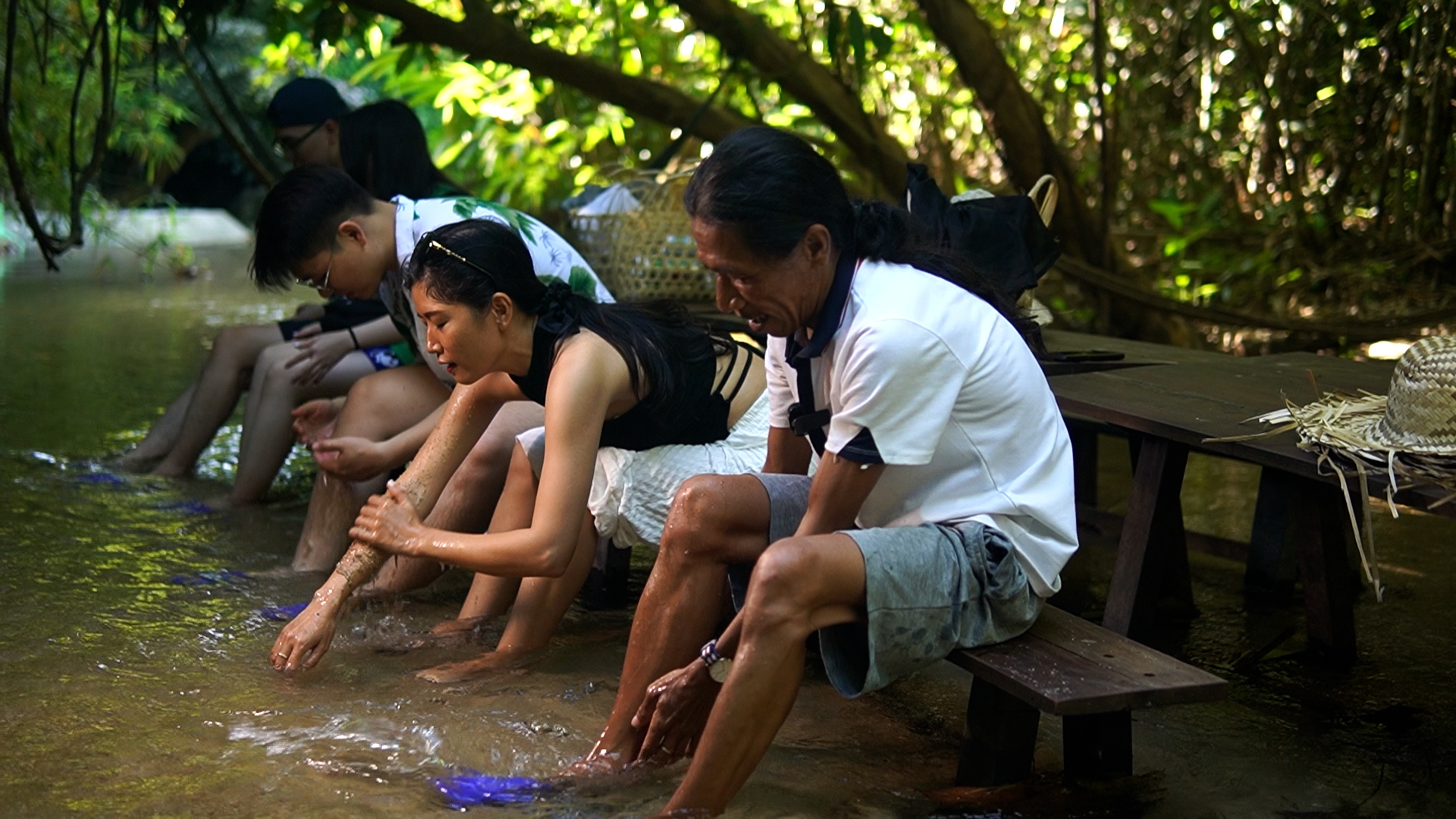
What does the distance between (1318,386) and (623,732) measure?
167cm

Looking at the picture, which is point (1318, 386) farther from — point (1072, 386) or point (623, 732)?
point (623, 732)

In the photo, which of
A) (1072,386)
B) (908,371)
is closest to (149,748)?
(908,371)

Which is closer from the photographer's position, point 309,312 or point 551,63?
point 309,312

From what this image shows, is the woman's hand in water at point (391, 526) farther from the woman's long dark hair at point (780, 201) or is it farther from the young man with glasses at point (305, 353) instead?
the young man with glasses at point (305, 353)

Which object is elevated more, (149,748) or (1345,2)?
(1345,2)

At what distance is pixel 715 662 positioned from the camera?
2.27m

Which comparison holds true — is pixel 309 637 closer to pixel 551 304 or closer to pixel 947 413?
pixel 551 304

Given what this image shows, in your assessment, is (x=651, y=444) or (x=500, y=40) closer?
(x=651, y=444)

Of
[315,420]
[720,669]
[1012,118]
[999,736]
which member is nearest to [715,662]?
[720,669]

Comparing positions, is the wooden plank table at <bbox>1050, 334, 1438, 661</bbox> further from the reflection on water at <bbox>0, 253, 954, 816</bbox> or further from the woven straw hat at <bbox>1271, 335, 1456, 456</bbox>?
the reflection on water at <bbox>0, 253, 954, 816</bbox>

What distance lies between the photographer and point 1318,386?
3.03 metres

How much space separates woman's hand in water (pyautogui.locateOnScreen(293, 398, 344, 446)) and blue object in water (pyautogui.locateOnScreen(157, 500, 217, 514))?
1.52 ft

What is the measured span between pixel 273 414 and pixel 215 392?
490 millimetres

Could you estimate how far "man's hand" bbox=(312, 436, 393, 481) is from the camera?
137 inches
